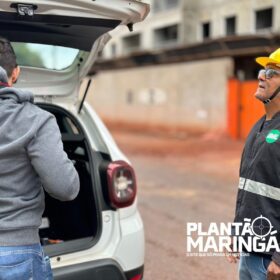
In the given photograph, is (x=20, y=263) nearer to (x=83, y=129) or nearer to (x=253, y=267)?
(x=253, y=267)

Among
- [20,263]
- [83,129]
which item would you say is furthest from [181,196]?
[20,263]

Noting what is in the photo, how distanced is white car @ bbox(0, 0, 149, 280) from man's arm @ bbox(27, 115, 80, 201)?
862mm

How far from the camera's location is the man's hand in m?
2.17

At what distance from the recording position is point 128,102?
26688 millimetres

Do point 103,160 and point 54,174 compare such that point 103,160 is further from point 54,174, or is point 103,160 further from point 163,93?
point 163,93

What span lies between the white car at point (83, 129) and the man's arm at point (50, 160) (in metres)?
0.86

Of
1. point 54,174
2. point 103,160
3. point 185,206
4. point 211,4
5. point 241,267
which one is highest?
point 211,4

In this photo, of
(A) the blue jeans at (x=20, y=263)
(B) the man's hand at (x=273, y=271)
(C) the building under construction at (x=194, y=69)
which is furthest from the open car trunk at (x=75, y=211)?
(C) the building under construction at (x=194, y=69)

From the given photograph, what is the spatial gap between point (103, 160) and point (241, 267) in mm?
1125

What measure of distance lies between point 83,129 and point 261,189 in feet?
4.51

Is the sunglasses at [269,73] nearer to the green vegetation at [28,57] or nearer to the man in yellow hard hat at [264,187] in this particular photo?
the man in yellow hard hat at [264,187]

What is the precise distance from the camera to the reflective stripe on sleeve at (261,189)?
89.2 inches

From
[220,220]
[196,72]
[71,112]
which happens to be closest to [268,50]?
[196,72]

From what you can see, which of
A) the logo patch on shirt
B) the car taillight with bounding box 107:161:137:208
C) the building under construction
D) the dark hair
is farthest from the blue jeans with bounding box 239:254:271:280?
the building under construction
